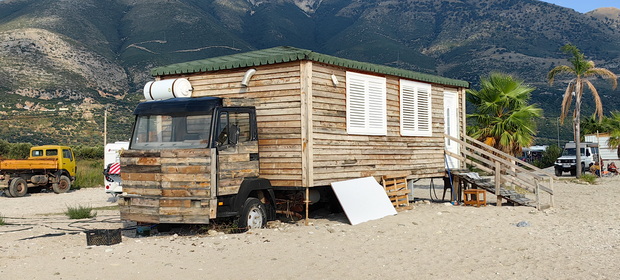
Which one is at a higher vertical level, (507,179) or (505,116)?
(505,116)

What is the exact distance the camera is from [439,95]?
52.9 feet

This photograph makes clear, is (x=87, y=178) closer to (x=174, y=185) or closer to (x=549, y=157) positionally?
(x=174, y=185)

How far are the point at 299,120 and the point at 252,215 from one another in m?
2.06

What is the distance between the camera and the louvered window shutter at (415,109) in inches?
577

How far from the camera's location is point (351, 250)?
30.1ft

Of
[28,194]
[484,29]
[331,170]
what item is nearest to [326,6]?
Answer: [484,29]

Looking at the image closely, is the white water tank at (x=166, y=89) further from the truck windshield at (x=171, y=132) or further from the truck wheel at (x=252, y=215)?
the truck wheel at (x=252, y=215)

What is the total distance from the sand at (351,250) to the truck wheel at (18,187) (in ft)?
36.8

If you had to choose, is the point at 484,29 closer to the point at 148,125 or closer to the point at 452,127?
the point at 452,127

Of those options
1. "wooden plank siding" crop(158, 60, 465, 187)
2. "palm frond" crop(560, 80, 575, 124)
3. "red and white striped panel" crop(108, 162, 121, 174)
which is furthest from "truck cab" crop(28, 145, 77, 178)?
"palm frond" crop(560, 80, 575, 124)

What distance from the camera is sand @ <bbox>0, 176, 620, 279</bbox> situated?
25.0 ft

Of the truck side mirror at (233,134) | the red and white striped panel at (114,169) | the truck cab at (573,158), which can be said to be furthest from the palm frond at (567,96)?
the truck side mirror at (233,134)

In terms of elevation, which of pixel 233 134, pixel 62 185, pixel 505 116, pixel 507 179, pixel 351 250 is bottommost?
pixel 351 250

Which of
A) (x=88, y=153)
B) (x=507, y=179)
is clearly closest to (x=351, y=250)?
(x=507, y=179)
